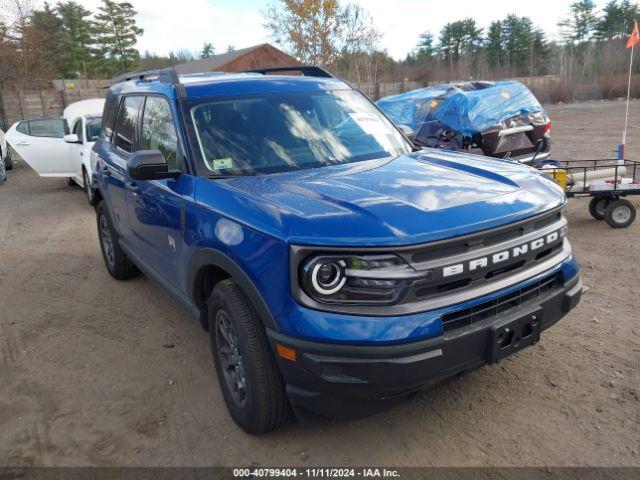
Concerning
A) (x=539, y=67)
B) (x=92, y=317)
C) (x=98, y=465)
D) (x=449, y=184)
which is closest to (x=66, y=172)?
(x=92, y=317)

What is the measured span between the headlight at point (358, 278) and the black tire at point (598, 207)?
216 inches

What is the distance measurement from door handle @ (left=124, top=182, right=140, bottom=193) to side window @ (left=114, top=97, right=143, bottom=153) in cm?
32

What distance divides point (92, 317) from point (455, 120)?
700 centimetres

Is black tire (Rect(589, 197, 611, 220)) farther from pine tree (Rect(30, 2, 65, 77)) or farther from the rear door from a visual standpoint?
pine tree (Rect(30, 2, 65, 77))

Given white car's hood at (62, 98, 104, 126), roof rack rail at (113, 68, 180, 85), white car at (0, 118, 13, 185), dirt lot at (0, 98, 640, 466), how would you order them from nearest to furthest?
dirt lot at (0, 98, 640, 466) < roof rack rail at (113, 68, 180, 85) < white car's hood at (62, 98, 104, 126) < white car at (0, 118, 13, 185)

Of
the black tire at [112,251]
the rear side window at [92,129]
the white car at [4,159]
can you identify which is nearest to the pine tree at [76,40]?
the white car at [4,159]

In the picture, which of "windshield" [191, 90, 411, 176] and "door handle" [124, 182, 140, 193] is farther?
"door handle" [124, 182, 140, 193]

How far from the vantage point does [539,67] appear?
76562 mm

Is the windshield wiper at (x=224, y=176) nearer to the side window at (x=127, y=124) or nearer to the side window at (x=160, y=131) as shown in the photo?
the side window at (x=160, y=131)

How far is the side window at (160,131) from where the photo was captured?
137 inches

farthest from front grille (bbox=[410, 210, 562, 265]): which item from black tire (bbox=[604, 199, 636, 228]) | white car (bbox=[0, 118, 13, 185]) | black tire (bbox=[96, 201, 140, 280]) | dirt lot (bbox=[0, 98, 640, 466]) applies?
white car (bbox=[0, 118, 13, 185])

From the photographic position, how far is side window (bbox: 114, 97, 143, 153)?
14.3 feet

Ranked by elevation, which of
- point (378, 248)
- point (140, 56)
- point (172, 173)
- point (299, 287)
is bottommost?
point (299, 287)

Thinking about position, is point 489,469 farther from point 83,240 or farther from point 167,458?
point 83,240
